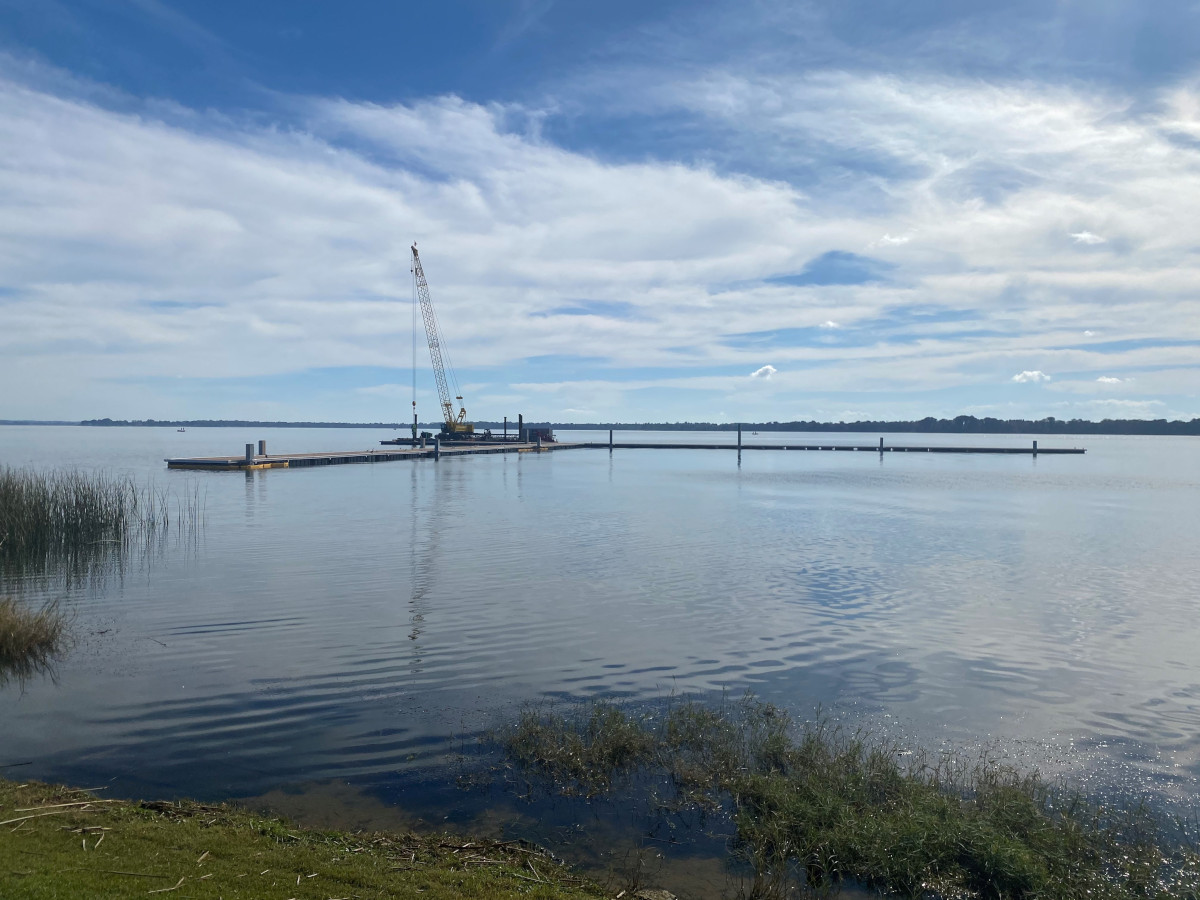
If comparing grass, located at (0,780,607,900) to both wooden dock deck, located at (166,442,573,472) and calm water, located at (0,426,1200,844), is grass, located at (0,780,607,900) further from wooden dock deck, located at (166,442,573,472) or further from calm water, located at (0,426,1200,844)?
wooden dock deck, located at (166,442,573,472)

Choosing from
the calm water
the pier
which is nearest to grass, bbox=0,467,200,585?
the calm water

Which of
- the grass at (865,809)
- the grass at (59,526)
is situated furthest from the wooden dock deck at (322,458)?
the grass at (865,809)

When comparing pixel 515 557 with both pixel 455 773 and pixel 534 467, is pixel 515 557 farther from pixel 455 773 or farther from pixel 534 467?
pixel 534 467

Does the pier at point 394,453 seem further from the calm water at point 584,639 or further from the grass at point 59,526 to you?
the grass at point 59,526

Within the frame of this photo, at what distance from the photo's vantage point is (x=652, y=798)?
8.66m

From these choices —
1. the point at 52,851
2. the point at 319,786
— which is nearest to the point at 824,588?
the point at 319,786

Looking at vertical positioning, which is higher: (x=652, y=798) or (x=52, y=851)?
(x=52, y=851)

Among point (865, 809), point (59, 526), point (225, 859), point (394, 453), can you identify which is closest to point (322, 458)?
point (394, 453)

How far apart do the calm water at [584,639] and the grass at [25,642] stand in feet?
1.35

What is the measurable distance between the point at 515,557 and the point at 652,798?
1577 centimetres

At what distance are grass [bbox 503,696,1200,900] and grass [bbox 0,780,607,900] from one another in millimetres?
2018

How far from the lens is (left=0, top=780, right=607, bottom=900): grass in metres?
5.82

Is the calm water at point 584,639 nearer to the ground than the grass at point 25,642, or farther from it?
nearer to the ground

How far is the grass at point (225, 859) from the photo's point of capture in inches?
229
